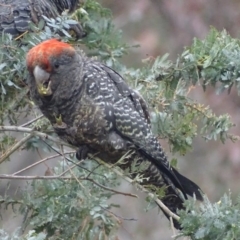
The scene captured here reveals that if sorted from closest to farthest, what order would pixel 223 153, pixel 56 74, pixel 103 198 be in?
pixel 103 198 < pixel 56 74 < pixel 223 153

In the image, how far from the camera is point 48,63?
375 centimetres

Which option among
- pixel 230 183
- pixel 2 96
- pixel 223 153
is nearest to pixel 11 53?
pixel 2 96

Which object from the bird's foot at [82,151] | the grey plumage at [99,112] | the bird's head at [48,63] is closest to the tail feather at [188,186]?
the grey plumage at [99,112]

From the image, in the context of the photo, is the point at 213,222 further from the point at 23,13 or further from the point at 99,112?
the point at 23,13

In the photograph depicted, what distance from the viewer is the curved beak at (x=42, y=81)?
3686mm

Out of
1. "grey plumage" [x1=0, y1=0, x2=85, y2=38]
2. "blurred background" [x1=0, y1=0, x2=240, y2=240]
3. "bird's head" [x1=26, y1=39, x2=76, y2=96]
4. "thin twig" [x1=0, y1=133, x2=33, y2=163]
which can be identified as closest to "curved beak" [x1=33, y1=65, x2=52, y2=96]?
"bird's head" [x1=26, y1=39, x2=76, y2=96]

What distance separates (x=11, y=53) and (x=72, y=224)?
758 mm

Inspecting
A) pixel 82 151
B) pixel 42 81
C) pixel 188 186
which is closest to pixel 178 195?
pixel 188 186

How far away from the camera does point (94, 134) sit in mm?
3906

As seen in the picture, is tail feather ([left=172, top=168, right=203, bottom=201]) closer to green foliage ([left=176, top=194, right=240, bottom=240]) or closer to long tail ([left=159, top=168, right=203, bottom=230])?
long tail ([left=159, top=168, right=203, bottom=230])

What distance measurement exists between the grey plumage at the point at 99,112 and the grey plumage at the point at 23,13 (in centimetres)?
25

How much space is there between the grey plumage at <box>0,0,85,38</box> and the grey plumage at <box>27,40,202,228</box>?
0.81 feet

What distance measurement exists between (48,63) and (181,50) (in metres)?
3.98

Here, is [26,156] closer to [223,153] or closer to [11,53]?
[223,153]
